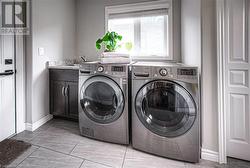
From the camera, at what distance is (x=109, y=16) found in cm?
336

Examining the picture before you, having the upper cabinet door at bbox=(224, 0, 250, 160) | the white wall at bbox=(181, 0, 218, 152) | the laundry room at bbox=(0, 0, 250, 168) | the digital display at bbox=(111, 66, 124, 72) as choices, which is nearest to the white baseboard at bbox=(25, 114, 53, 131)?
the laundry room at bbox=(0, 0, 250, 168)

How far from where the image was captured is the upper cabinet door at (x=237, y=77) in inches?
71.1

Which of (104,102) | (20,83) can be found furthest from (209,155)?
(20,83)

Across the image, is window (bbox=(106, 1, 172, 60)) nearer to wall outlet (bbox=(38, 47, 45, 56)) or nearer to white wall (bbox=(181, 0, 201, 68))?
white wall (bbox=(181, 0, 201, 68))

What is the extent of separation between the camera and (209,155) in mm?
1875

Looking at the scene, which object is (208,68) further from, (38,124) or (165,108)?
(38,124)

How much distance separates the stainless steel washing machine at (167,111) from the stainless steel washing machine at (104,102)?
0.51 feet

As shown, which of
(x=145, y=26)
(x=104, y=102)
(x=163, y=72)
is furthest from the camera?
(x=145, y=26)

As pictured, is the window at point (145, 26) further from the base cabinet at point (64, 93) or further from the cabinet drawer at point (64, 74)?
the base cabinet at point (64, 93)

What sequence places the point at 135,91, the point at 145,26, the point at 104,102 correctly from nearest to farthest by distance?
the point at 135,91, the point at 104,102, the point at 145,26

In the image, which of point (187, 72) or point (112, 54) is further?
point (112, 54)

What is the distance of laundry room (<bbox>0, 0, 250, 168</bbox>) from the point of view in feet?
5.94

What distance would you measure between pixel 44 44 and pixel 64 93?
2.84ft

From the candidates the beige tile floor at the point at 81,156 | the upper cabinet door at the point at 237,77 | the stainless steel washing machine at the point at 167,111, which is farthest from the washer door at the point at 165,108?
the upper cabinet door at the point at 237,77
